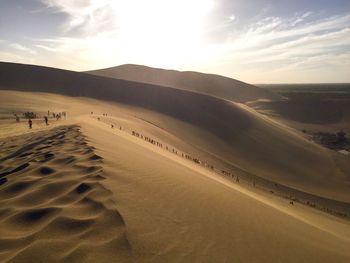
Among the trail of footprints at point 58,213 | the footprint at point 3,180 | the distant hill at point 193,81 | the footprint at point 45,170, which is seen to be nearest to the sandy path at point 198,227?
the trail of footprints at point 58,213

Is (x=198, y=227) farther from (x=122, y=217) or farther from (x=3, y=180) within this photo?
(x=3, y=180)

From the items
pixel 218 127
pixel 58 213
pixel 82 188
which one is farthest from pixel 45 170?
pixel 218 127

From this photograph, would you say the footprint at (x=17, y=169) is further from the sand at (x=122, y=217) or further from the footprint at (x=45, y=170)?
the footprint at (x=45, y=170)

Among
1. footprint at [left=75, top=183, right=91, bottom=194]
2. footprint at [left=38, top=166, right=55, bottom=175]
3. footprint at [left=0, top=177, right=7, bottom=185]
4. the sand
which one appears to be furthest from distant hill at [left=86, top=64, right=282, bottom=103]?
footprint at [left=75, top=183, right=91, bottom=194]

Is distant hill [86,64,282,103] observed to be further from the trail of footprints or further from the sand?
the trail of footprints

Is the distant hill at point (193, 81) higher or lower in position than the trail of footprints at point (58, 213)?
higher
